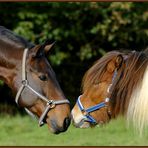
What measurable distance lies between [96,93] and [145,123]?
0.69 m

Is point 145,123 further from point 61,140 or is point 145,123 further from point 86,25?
point 86,25

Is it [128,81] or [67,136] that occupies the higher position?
[128,81]

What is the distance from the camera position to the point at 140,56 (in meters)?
6.17

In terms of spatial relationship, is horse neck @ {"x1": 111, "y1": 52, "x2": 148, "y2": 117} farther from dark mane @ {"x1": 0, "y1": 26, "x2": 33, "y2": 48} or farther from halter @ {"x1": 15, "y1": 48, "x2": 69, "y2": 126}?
dark mane @ {"x1": 0, "y1": 26, "x2": 33, "y2": 48}

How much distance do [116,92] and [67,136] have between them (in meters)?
2.97

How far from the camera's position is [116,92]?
6180 mm

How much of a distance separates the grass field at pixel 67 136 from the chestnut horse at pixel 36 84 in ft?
5.72

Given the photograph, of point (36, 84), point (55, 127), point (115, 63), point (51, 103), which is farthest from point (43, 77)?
point (115, 63)

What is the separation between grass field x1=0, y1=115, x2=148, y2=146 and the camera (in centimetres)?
821

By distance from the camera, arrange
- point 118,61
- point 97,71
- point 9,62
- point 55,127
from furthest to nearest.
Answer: point 97,71 → point 118,61 → point 9,62 → point 55,127

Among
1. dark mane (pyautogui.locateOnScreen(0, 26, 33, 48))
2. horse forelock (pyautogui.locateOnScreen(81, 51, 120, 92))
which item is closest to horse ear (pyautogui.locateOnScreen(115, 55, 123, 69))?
horse forelock (pyautogui.locateOnScreen(81, 51, 120, 92))

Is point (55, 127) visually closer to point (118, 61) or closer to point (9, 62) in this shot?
point (9, 62)

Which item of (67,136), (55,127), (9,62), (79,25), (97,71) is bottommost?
(67,136)

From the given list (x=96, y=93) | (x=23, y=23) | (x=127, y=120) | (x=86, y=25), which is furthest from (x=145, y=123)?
(x=86, y=25)
